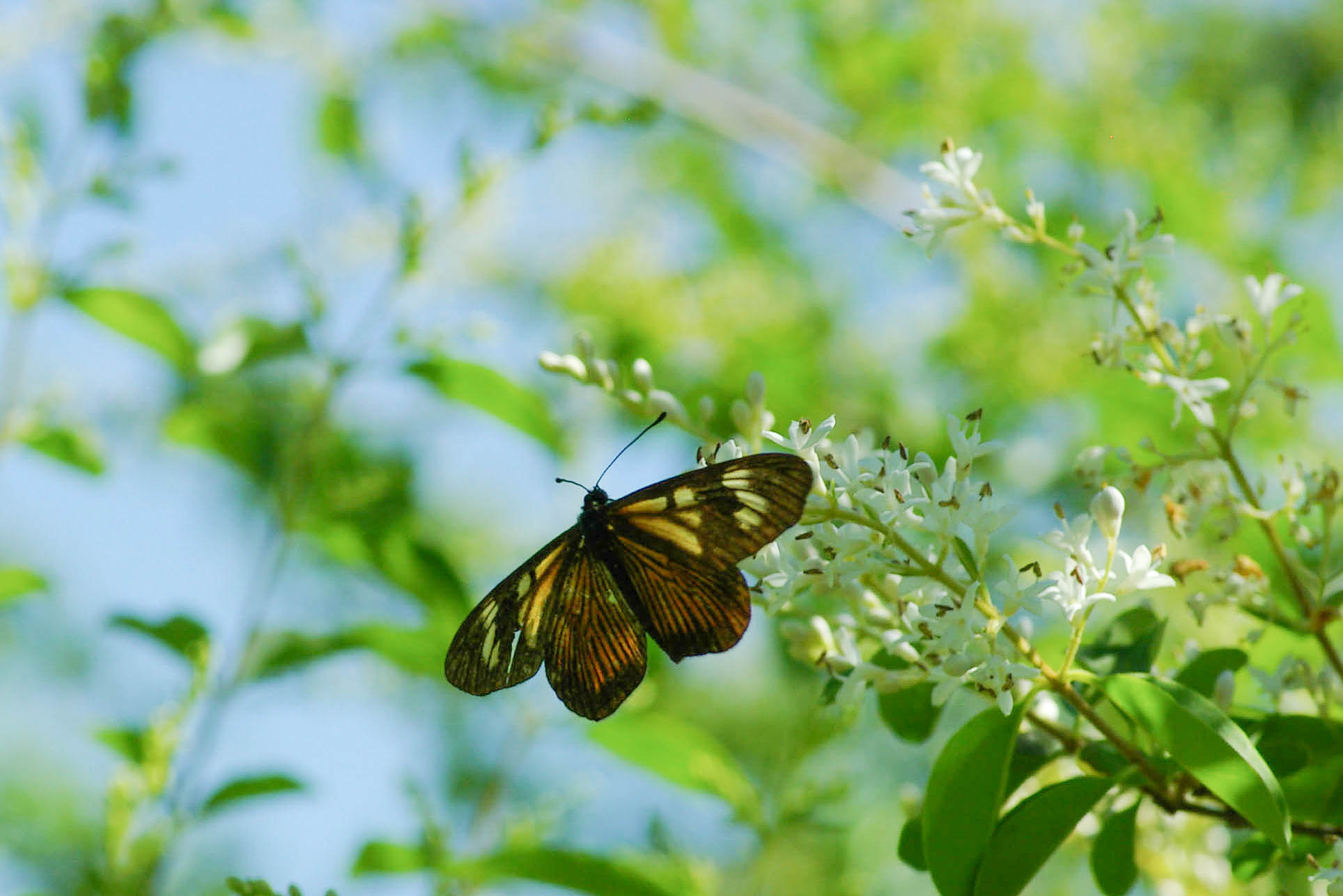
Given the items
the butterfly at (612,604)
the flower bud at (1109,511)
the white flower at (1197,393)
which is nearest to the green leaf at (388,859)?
the butterfly at (612,604)

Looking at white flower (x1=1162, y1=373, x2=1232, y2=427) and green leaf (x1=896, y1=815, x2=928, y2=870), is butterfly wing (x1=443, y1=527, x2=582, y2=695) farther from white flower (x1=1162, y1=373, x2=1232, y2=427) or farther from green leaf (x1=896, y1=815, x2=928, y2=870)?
white flower (x1=1162, y1=373, x2=1232, y2=427)

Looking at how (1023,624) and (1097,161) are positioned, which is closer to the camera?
(1023,624)

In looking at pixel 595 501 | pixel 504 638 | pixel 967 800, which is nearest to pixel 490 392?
pixel 595 501

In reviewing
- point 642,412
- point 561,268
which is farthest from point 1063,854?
point 561,268

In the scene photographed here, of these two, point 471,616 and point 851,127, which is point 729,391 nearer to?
point 471,616

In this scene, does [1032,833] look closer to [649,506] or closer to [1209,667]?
[1209,667]

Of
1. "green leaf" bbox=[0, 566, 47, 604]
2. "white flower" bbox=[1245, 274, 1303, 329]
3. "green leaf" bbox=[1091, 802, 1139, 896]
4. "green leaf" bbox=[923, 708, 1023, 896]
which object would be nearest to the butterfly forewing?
"green leaf" bbox=[923, 708, 1023, 896]
